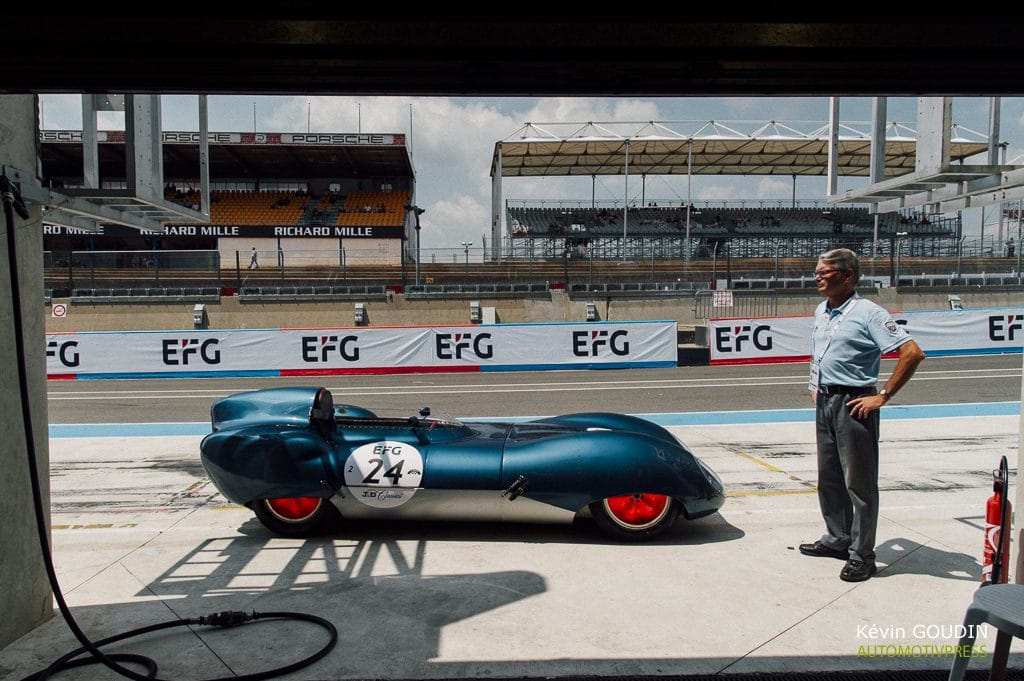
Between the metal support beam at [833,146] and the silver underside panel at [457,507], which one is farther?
the metal support beam at [833,146]

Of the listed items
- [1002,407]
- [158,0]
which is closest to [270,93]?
[158,0]

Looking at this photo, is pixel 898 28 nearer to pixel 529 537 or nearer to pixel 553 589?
pixel 553 589

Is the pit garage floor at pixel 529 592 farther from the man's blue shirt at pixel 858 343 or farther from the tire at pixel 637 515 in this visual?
the man's blue shirt at pixel 858 343

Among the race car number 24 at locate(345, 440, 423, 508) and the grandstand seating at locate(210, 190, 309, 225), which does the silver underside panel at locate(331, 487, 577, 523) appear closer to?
the race car number 24 at locate(345, 440, 423, 508)

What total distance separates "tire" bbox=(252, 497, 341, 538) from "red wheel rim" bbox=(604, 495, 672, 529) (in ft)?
5.98

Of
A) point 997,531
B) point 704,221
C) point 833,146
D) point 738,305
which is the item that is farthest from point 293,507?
point 704,221

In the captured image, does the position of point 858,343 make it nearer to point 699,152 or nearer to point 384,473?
point 384,473

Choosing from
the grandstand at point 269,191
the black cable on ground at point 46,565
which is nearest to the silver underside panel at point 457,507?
the black cable on ground at point 46,565

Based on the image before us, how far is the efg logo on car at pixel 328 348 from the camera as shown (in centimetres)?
1661

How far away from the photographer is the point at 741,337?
57.7 ft

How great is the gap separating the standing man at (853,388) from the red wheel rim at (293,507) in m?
3.24

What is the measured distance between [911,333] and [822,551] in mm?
16288

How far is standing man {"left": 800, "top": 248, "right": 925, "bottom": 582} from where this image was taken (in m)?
3.72

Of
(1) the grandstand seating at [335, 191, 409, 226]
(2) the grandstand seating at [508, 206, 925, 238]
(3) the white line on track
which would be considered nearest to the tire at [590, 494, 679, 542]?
(3) the white line on track
